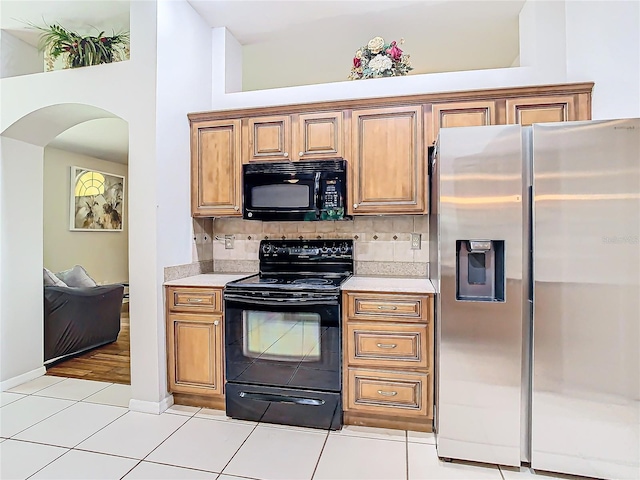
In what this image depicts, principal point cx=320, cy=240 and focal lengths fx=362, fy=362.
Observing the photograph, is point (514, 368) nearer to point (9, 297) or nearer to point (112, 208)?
point (9, 297)

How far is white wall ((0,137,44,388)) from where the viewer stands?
9.50 ft

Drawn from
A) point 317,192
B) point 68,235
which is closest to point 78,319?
point 68,235

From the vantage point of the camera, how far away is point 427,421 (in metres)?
2.23

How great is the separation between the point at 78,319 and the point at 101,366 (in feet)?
1.88

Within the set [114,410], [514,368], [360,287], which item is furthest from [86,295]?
[514,368]

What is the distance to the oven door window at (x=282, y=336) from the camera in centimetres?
231

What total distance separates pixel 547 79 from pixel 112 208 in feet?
21.0

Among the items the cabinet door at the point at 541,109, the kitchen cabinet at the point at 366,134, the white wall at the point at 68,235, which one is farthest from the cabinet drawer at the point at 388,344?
the white wall at the point at 68,235

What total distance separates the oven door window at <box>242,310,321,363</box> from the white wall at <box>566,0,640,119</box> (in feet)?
7.39

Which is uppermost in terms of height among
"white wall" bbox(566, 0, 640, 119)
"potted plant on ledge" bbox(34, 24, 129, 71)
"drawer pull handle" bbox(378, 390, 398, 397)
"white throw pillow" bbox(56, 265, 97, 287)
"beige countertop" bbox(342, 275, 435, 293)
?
"potted plant on ledge" bbox(34, 24, 129, 71)

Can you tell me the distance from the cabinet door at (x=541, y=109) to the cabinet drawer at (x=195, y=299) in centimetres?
230

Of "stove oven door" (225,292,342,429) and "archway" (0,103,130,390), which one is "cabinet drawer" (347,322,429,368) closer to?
"stove oven door" (225,292,342,429)

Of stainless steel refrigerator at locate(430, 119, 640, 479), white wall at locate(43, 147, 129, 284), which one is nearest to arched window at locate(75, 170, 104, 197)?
white wall at locate(43, 147, 129, 284)

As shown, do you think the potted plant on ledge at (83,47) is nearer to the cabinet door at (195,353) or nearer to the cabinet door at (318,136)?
the cabinet door at (318,136)
